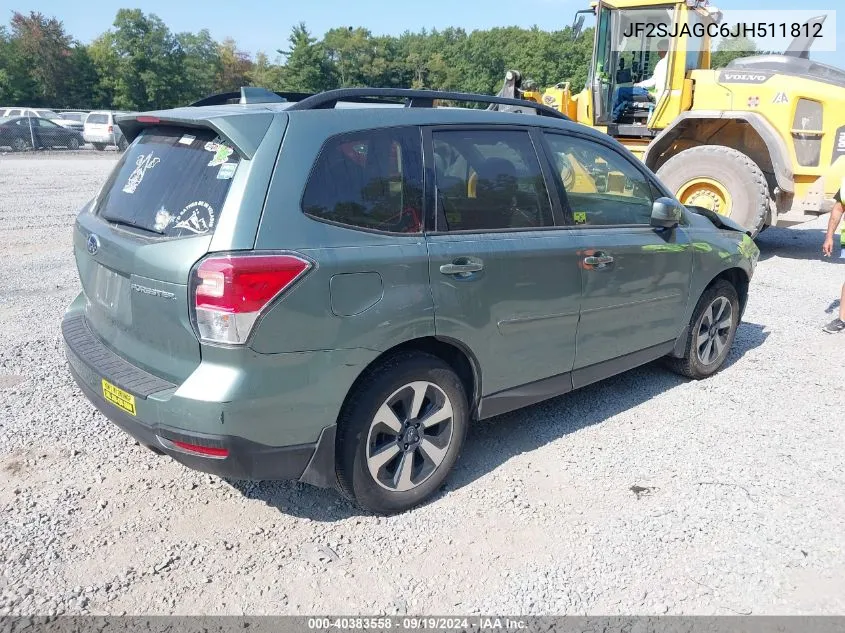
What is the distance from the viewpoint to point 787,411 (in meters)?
4.41

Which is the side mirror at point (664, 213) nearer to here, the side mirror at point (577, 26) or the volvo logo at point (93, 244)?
the volvo logo at point (93, 244)

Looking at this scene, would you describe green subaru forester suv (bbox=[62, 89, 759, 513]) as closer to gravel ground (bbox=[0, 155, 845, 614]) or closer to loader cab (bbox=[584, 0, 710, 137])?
gravel ground (bbox=[0, 155, 845, 614])

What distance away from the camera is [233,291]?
249 cm

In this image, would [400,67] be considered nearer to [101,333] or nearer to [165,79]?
[165,79]

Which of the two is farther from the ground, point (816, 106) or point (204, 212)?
point (816, 106)

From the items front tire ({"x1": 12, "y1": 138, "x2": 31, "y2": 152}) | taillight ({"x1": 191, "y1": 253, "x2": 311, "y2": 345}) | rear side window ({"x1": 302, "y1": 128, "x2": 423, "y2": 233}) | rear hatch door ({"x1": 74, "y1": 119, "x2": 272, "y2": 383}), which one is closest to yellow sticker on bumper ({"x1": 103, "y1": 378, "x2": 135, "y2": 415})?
rear hatch door ({"x1": 74, "y1": 119, "x2": 272, "y2": 383})

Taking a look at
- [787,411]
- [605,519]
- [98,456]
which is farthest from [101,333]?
[787,411]

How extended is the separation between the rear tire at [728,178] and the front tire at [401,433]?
679 centimetres

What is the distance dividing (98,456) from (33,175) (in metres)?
17.5

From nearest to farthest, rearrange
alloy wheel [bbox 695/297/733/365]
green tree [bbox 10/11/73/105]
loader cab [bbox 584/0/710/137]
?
1. alloy wheel [bbox 695/297/733/365]
2. loader cab [bbox 584/0/710/137]
3. green tree [bbox 10/11/73/105]

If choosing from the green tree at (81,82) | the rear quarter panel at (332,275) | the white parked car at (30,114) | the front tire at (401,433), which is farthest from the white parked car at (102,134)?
the green tree at (81,82)

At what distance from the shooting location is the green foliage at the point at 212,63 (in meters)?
51.6

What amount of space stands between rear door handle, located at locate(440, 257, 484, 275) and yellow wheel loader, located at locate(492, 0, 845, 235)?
7.02 metres

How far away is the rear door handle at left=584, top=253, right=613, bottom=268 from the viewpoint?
147 inches
